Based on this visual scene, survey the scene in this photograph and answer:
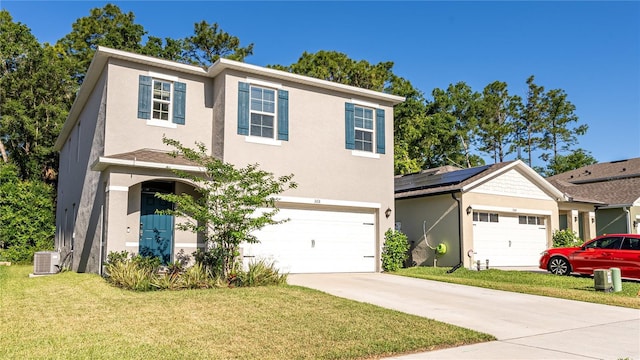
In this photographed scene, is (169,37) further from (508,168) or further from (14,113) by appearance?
(508,168)

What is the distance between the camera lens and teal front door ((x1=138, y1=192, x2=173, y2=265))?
1469 centimetres

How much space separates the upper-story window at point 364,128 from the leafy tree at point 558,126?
1331 inches

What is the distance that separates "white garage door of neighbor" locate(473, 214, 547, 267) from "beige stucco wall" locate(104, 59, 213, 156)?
1135 cm

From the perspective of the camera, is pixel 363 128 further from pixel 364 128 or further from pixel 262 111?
pixel 262 111

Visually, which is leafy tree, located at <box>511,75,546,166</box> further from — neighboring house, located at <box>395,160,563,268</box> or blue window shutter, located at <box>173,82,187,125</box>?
blue window shutter, located at <box>173,82,187,125</box>

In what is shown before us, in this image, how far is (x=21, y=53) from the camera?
95.9ft

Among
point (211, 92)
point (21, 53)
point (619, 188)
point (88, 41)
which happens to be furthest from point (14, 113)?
point (619, 188)

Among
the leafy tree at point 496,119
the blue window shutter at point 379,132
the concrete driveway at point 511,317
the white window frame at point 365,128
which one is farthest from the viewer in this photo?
the leafy tree at point 496,119

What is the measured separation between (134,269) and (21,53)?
23.8 meters

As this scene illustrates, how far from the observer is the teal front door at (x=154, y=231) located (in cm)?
1469

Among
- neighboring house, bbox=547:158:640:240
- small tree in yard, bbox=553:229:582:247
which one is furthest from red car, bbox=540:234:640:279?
neighboring house, bbox=547:158:640:240

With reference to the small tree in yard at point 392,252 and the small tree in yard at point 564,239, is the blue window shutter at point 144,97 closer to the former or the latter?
the small tree in yard at point 392,252

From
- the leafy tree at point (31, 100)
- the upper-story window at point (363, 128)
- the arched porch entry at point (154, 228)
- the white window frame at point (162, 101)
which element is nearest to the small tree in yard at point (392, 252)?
the upper-story window at point (363, 128)

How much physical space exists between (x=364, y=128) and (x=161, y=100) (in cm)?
722
